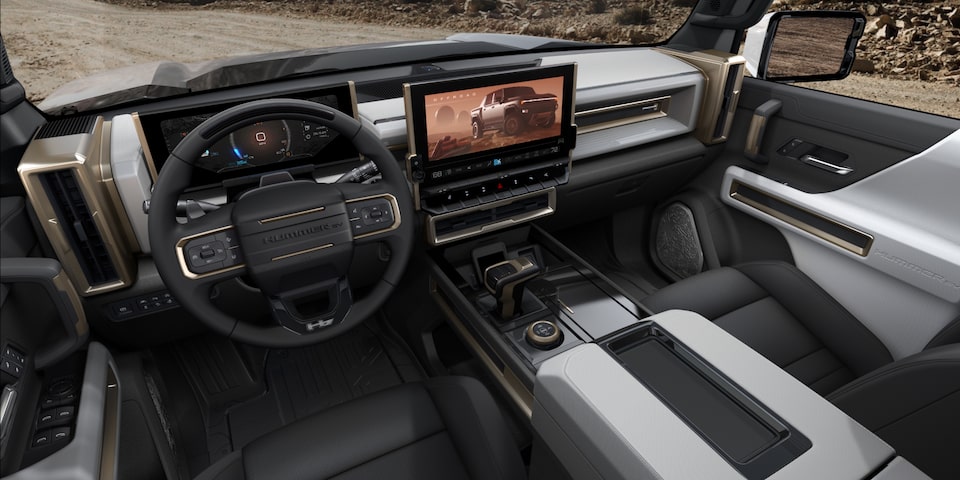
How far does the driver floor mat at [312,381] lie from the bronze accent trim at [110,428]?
2.07 feet

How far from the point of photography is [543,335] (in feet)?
5.33

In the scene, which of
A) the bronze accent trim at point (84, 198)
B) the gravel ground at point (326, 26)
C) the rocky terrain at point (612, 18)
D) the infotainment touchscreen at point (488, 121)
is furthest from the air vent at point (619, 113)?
the gravel ground at point (326, 26)

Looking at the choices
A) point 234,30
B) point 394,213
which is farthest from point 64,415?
point 234,30

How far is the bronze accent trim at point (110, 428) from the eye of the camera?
1.07 m

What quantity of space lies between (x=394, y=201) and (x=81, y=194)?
0.77 meters

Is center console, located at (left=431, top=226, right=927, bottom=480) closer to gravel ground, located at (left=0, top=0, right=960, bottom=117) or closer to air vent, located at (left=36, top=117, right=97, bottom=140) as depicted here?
air vent, located at (left=36, top=117, right=97, bottom=140)

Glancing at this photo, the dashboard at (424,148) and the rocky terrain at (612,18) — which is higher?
the dashboard at (424,148)

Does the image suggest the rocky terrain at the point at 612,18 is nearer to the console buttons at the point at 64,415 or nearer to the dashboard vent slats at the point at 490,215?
the dashboard vent slats at the point at 490,215

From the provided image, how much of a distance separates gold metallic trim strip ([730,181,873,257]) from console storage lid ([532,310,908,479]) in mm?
1150

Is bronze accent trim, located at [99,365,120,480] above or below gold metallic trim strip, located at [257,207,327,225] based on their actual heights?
below

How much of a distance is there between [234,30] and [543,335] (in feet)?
40.3

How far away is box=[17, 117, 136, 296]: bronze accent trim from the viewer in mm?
1201

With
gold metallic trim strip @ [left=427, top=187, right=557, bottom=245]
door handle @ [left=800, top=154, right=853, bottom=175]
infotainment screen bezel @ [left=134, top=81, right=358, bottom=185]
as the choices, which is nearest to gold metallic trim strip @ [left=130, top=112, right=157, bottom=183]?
infotainment screen bezel @ [left=134, top=81, right=358, bottom=185]

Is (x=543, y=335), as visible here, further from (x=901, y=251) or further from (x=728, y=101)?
(x=728, y=101)
